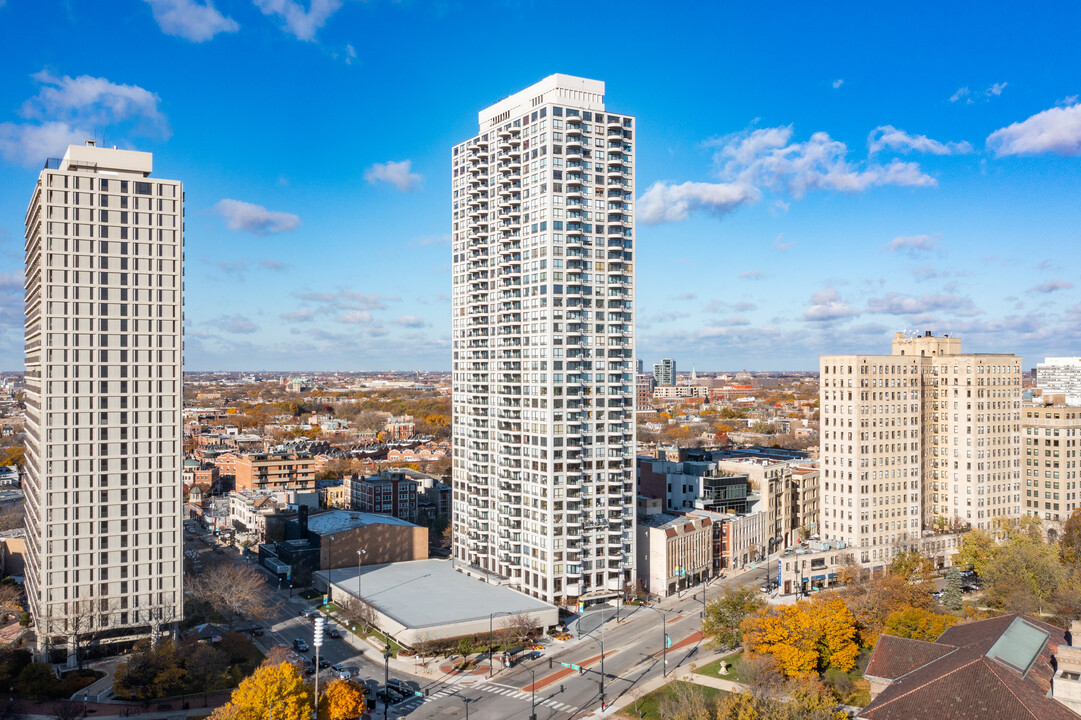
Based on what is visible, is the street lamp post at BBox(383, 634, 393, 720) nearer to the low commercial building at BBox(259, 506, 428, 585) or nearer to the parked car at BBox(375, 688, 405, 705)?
the parked car at BBox(375, 688, 405, 705)

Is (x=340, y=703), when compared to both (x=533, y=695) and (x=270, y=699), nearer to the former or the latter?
(x=270, y=699)

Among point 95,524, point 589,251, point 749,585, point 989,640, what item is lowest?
point 749,585

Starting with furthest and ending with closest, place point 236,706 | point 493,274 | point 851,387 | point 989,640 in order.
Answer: point 851,387 < point 493,274 < point 989,640 < point 236,706

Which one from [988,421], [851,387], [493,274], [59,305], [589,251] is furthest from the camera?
[988,421]

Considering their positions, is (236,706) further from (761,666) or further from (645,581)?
(645,581)

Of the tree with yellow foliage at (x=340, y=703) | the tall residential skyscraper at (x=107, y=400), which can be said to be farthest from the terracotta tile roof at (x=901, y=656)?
the tall residential skyscraper at (x=107, y=400)

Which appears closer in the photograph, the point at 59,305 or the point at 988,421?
the point at 59,305

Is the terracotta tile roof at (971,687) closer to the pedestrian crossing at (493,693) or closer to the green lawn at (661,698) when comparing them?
the green lawn at (661,698)

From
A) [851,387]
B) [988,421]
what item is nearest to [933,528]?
[988,421]
